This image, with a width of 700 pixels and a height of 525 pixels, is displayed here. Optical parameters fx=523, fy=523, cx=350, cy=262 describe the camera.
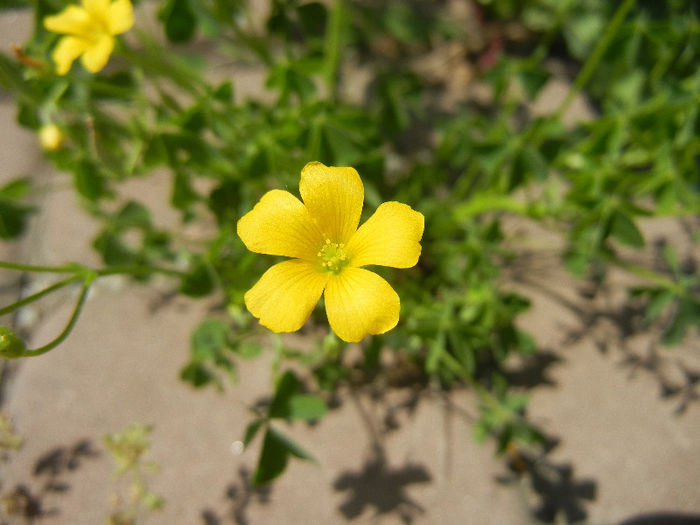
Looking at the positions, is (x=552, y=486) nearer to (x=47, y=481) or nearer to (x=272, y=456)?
(x=272, y=456)

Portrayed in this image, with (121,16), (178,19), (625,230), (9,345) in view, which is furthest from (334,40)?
(9,345)

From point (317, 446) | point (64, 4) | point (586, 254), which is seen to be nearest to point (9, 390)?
point (317, 446)

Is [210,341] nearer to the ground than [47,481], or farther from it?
farther from it

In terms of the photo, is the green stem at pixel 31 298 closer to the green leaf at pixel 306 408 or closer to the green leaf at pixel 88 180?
the green leaf at pixel 88 180

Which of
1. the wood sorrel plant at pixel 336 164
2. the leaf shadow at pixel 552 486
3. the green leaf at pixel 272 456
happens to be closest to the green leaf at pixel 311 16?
the wood sorrel plant at pixel 336 164

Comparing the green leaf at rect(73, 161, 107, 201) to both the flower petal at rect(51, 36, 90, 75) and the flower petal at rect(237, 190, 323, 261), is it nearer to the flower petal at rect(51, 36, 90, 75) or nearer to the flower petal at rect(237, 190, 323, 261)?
the flower petal at rect(51, 36, 90, 75)

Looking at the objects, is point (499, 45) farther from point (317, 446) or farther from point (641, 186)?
point (317, 446)

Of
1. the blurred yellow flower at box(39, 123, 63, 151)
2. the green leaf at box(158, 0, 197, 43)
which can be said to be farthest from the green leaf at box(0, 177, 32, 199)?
the green leaf at box(158, 0, 197, 43)

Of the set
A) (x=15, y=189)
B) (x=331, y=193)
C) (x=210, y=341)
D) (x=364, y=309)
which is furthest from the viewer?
(x=15, y=189)
